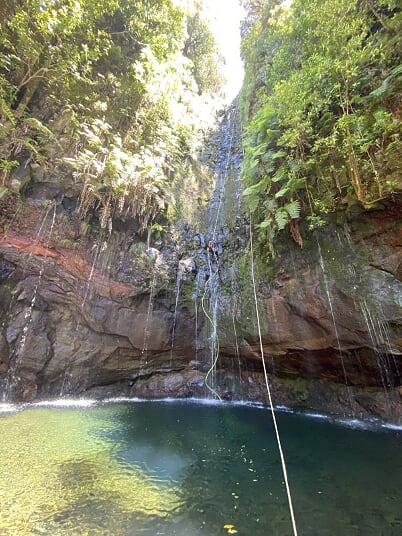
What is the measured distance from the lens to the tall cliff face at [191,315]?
7184mm

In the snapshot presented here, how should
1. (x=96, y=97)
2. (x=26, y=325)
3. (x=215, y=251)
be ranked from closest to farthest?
1. (x=26, y=325)
2. (x=96, y=97)
3. (x=215, y=251)

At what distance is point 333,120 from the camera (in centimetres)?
663

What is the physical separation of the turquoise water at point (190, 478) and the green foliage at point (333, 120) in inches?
186

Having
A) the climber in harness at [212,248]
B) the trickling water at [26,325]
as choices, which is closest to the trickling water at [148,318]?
the climber in harness at [212,248]

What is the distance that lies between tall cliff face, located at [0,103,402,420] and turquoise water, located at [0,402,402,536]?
5.56ft

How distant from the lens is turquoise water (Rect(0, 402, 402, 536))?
326 cm

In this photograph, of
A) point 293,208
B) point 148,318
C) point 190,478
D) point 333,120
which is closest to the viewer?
point 190,478

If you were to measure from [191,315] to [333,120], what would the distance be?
22.4 ft

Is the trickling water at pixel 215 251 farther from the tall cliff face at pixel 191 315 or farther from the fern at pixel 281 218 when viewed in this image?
the fern at pixel 281 218

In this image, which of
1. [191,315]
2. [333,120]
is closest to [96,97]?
[333,120]

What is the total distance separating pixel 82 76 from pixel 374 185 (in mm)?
9250

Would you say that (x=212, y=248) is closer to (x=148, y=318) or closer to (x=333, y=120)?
(x=148, y=318)

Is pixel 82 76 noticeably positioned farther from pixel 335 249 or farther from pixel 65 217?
pixel 335 249

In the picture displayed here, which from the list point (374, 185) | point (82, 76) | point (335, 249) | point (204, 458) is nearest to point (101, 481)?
point (204, 458)
